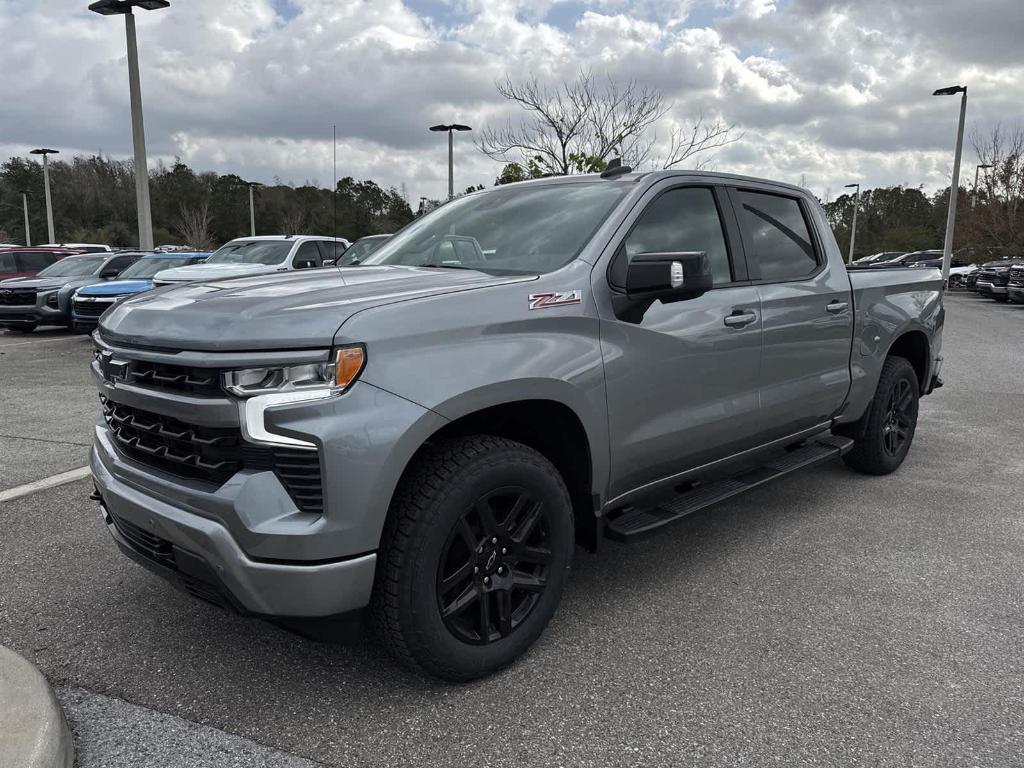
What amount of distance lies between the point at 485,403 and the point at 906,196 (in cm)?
7889

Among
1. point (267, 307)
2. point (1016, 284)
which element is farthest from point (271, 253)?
point (1016, 284)

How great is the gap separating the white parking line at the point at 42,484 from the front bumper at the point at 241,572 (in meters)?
2.90

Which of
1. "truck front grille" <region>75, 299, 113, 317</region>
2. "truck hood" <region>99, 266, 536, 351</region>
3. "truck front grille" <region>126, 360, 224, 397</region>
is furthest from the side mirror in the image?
"truck front grille" <region>75, 299, 113, 317</region>

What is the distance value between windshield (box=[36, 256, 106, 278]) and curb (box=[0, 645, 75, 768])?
1463cm

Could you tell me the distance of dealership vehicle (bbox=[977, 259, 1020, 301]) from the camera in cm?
2495

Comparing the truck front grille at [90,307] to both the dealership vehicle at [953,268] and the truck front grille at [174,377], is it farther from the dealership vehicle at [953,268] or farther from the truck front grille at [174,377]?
the dealership vehicle at [953,268]

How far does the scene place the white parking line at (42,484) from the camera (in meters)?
4.86

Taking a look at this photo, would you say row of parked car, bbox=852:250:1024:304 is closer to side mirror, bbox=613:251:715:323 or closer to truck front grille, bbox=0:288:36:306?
side mirror, bbox=613:251:715:323

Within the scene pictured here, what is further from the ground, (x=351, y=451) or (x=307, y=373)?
(x=307, y=373)

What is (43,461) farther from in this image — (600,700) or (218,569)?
(600,700)

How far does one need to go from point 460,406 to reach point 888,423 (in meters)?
3.77

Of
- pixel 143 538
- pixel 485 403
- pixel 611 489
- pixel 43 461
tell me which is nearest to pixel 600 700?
pixel 611 489

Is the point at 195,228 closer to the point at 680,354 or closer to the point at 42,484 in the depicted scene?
the point at 42,484

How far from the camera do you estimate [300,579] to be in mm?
2307
